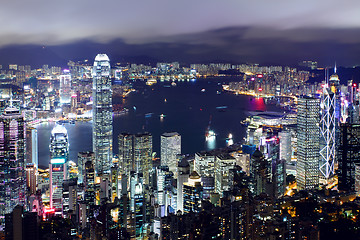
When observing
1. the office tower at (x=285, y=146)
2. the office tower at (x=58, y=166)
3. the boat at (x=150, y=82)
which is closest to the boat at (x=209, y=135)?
the office tower at (x=285, y=146)

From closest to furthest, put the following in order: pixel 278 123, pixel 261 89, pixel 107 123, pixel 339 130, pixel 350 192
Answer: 1. pixel 350 192
2. pixel 339 130
3. pixel 107 123
4. pixel 278 123
5. pixel 261 89

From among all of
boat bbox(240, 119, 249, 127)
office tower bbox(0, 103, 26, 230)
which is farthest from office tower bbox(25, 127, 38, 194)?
boat bbox(240, 119, 249, 127)

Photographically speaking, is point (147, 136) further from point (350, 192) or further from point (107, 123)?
point (350, 192)

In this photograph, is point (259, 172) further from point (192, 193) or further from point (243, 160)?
point (192, 193)

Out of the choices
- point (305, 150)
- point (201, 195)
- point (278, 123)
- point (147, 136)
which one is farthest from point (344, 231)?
point (278, 123)

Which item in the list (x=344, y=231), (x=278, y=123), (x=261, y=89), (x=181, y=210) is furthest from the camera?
(x=261, y=89)

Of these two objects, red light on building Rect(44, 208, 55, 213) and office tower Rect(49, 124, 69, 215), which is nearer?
red light on building Rect(44, 208, 55, 213)

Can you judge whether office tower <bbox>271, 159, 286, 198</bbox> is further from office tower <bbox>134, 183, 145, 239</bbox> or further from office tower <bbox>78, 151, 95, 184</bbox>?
office tower <bbox>78, 151, 95, 184</bbox>
